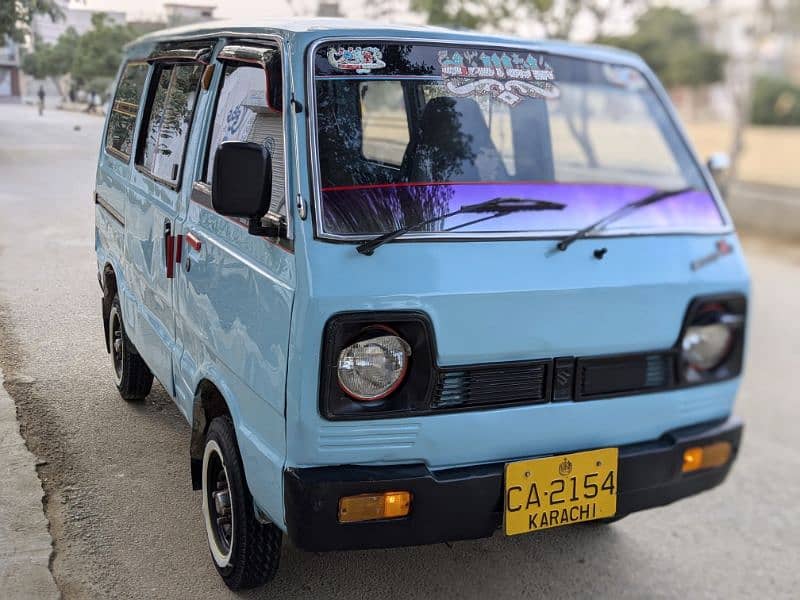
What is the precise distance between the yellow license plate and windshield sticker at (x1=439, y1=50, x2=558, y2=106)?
1263 mm

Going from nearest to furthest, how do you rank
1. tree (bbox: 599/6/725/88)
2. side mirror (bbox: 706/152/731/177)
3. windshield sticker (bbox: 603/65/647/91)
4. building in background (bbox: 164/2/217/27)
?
windshield sticker (bbox: 603/65/647/91)
side mirror (bbox: 706/152/731/177)
building in background (bbox: 164/2/217/27)
tree (bbox: 599/6/725/88)

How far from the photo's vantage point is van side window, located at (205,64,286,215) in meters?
2.76

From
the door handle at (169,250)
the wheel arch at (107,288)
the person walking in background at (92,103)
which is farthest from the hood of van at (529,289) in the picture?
the person walking in background at (92,103)

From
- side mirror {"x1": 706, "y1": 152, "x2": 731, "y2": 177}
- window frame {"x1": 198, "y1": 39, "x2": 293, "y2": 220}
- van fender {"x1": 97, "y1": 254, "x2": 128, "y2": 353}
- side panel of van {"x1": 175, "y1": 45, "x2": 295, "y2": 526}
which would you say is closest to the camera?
side panel of van {"x1": 175, "y1": 45, "x2": 295, "y2": 526}

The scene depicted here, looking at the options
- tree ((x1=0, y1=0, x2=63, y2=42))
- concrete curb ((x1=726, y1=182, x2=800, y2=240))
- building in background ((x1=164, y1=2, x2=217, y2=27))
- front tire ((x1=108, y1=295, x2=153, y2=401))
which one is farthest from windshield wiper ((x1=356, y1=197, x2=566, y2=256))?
concrete curb ((x1=726, y1=182, x2=800, y2=240))

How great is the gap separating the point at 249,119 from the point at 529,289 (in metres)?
1.14

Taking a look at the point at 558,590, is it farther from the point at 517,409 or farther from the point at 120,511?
the point at 120,511

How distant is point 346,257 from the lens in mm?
2438

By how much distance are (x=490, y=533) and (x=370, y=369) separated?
2.09 feet

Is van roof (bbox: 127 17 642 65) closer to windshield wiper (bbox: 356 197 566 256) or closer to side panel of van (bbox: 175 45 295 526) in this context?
side panel of van (bbox: 175 45 295 526)

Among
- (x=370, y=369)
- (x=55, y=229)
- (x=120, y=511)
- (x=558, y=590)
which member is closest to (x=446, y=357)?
(x=370, y=369)

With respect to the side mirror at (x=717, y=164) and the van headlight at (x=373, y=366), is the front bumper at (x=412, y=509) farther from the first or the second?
the side mirror at (x=717, y=164)

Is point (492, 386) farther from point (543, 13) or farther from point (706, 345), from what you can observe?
point (543, 13)

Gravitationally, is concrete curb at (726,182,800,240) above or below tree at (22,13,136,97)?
below
